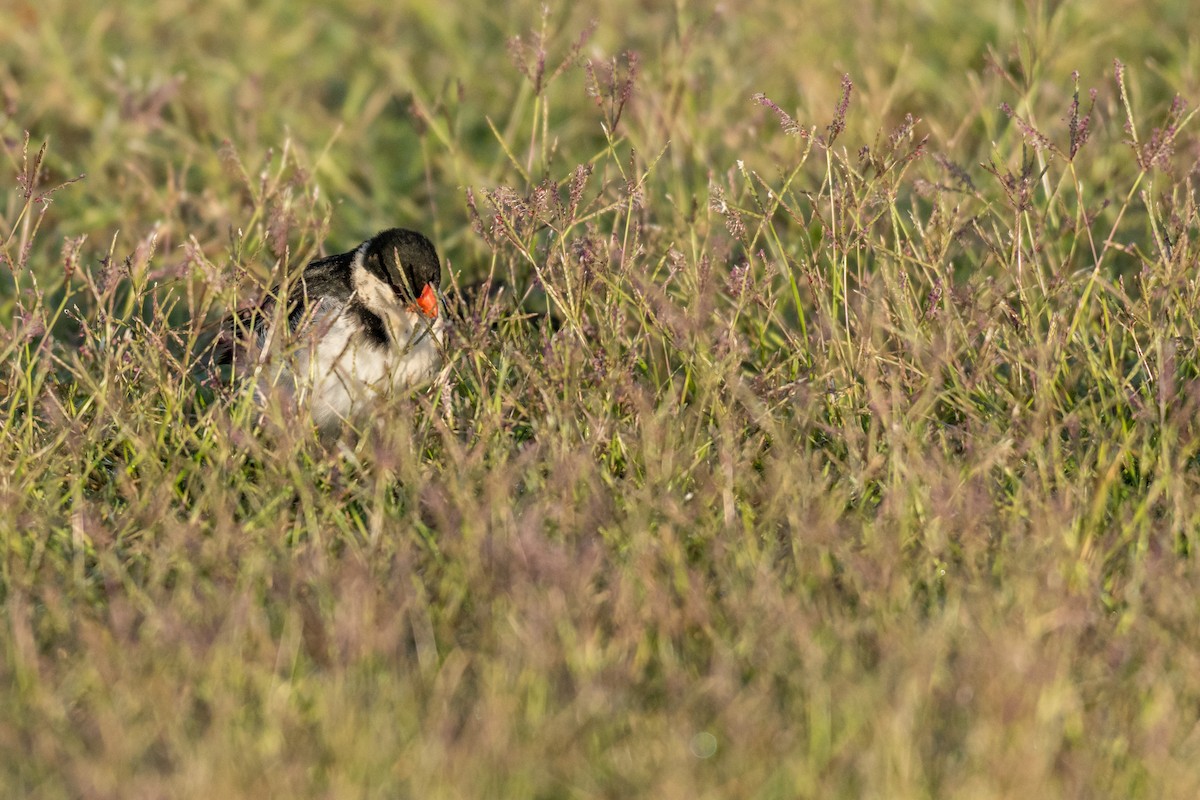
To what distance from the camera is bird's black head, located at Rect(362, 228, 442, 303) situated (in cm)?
528

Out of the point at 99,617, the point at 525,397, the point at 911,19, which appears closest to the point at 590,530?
the point at 525,397

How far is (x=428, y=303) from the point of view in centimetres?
521

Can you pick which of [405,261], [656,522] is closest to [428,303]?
[405,261]

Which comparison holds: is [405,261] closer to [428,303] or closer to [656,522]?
[428,303]

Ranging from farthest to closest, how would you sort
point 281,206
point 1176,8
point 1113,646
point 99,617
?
point 1176,8, point 281,206, point 99,617, point 1113,646

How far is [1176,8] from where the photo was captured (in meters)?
8.20

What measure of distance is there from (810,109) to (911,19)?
2570 mm

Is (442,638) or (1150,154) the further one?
(1150,154)

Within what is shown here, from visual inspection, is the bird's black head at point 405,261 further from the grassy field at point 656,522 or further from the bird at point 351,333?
the grassy field at point 656,522

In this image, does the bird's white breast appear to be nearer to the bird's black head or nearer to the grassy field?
the bird's black head

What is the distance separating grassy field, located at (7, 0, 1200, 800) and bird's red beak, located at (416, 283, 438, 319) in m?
0.28

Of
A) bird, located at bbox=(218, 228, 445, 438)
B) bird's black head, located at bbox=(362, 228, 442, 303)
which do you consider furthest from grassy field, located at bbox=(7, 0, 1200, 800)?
bird's black head, located at bbox=(362, 228, 442, 303)

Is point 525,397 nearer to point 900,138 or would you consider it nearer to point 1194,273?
point 900,138

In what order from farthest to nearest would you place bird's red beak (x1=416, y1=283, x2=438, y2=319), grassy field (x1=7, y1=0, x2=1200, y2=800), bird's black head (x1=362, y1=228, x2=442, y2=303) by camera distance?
bird's black head (x1=362, y1=228, x2=442, y2=303) < bird's red beak (x1=416, y1=283, x2=438, y2=319) < grassy field (x1=7, y1=0, x2=1200, y2=800)
